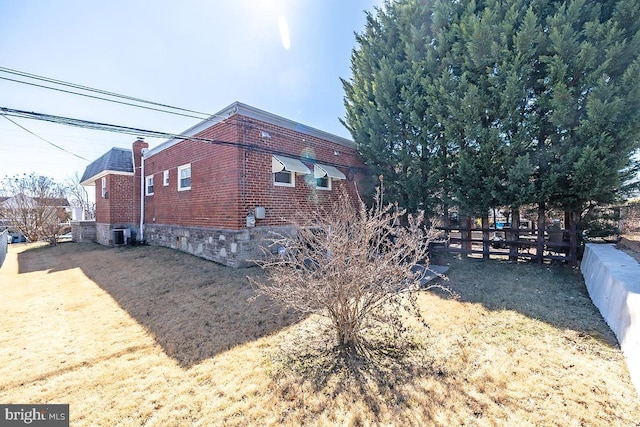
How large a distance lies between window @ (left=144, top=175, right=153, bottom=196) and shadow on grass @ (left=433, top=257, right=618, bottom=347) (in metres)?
14.4

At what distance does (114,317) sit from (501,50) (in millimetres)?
11088

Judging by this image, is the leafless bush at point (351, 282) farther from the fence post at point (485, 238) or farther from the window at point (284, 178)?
the fence post at point (485, 238)

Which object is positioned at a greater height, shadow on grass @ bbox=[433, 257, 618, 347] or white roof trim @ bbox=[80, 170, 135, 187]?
white roof trim @ bbox=[80, 170, 135, 187]

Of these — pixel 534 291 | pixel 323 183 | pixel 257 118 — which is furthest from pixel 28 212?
pixel 534 291

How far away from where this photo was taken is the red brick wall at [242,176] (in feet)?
26.8

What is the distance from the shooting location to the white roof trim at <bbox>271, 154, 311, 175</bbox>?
27.9ft

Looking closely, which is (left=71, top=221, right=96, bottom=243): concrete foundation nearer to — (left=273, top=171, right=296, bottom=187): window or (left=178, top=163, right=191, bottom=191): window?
(left=178, top=163, right=191, bottom=191): window

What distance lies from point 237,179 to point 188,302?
3831 mm

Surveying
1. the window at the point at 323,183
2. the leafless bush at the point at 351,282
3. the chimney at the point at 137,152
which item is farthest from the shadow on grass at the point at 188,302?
the chimney at the point at 137,152

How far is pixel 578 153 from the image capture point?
6.64m

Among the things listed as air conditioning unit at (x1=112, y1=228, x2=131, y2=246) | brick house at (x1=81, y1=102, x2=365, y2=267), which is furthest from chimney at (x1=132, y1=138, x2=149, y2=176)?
air conditioning unit at (x1=112, y1=228, x2=131, y2=246)

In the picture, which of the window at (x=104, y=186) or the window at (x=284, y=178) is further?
the window at (x=104, y=186)

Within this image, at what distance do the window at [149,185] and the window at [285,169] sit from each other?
8.59 metres

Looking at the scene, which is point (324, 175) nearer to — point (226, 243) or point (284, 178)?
point (284, 178)
